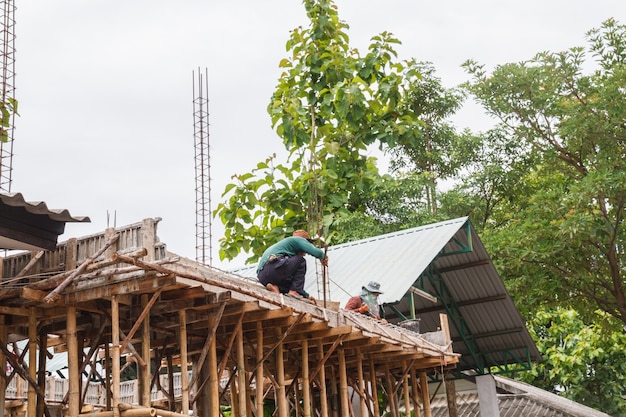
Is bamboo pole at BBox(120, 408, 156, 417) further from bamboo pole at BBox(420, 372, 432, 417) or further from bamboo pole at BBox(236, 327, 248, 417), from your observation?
bamboo pole at BBox(420, 372, 432, 417)

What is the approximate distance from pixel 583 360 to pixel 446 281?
955 cm

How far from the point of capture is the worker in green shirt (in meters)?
15.2

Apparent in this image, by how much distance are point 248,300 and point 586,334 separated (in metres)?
19.5

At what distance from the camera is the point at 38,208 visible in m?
12.2

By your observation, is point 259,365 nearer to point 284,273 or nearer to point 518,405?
point 284,273

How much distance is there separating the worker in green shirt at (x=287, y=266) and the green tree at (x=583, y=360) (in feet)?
53.3

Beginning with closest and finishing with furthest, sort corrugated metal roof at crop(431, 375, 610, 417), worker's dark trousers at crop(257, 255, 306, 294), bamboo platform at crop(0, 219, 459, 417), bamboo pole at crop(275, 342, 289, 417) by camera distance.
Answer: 1. bamboo platform at crop(0, 219, 459, 417)
2. bamboo pole at crop(275, 342, 289, 417)
3. worker's dark trousers at crop(257, 255, 306, 294)
4. corrugated metal roof at crop(431, 375, 610, 417)

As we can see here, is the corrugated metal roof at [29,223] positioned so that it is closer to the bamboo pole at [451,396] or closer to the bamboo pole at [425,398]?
the bamboo pole at [425,398]

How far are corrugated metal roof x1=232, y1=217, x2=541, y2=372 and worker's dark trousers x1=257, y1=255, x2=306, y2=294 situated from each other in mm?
4034

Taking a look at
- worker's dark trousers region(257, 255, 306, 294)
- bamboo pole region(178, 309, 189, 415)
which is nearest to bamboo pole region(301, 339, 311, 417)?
worker's dark trousers region(257, 255, 306, 294)

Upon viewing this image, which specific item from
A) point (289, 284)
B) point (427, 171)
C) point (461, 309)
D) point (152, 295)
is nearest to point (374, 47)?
point (427, 171)

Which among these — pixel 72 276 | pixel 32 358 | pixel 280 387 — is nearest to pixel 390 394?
pixel 280 387

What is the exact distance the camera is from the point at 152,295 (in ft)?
42.1

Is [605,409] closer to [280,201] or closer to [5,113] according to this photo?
[280,201]
